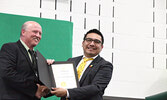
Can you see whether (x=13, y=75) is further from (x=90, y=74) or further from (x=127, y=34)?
(x=127, y=34)

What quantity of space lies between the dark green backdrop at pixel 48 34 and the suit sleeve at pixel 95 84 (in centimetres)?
168

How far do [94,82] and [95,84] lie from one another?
36mm

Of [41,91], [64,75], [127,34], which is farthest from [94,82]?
[127,34]

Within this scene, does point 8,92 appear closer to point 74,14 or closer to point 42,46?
point 42,46

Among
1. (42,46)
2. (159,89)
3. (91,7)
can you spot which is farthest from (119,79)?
(42,46)

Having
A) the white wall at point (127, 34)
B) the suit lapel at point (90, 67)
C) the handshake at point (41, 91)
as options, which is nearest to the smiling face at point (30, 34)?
the handshake at point (41, 91)

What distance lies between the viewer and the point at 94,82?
11.3ft

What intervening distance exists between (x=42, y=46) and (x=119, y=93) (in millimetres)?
2169

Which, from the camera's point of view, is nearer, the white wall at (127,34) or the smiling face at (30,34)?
the smiling face at (30,34)

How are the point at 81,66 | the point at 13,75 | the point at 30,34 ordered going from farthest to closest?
the point at 81,66 < the point at 30,34 < the point at 13,75

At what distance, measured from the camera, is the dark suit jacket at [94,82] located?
3.33 m

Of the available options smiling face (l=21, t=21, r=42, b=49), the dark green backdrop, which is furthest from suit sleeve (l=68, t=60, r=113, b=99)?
the dark green backdrop

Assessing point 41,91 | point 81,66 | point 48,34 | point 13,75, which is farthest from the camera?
point 48,34

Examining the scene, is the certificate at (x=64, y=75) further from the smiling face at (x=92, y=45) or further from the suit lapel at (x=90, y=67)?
the smiling face at (x=92, y=45)
